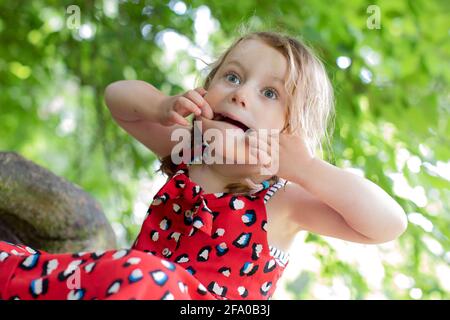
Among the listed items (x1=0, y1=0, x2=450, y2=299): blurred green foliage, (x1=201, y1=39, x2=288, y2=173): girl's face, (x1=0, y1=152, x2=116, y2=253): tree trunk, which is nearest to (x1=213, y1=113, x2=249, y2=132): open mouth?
(x1=201, y1=39, x2=288, y2=173): girl's face

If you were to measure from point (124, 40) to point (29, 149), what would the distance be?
2219mm

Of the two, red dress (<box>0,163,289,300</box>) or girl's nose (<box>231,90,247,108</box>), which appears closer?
red dress (<box>0,163,289,300</box>)

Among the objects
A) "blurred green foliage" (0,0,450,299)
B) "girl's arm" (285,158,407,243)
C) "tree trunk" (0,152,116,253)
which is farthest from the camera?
"blurred green foliage" (0,0,450,299)

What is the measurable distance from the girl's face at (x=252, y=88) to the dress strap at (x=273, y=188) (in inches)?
4.3

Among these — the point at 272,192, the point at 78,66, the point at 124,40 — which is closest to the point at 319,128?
the point at 272,192

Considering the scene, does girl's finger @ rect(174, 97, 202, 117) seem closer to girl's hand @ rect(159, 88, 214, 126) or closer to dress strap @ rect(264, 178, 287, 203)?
girl's hand @ rect(159, 88, 214, 126)

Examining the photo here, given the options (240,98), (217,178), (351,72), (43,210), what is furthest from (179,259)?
(351,72)

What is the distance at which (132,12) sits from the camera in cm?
242

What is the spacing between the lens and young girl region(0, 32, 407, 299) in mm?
1151

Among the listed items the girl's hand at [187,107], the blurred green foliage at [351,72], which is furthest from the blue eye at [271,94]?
the blurred green foliage at [351,72]

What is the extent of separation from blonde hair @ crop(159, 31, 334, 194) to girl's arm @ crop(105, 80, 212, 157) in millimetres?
76

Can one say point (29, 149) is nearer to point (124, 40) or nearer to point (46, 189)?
point (124, 40)

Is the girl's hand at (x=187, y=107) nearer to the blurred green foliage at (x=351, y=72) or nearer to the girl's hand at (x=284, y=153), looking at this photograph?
the girl's hand at (x=284, y=153)

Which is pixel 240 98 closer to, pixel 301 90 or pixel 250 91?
pixel 250 91
